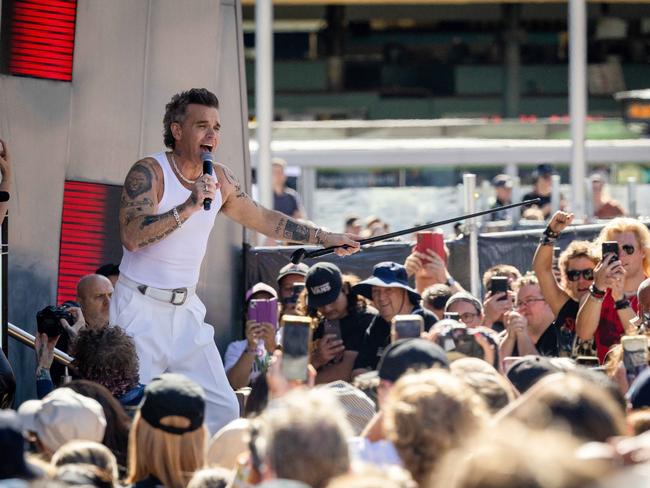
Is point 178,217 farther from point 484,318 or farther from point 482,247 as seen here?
point 482,247

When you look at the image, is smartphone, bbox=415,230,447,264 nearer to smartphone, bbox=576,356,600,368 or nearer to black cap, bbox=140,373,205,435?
smartphone, bbox=576,356,600,368

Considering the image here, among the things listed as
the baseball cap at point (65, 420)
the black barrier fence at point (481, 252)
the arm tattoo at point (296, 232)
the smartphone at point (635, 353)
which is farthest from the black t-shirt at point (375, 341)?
the baseball cap at point (65, 420)

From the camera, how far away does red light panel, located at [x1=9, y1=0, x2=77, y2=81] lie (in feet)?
24.2

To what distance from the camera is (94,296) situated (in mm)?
6738

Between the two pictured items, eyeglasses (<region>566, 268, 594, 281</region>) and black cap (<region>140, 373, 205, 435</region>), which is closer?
black cap (<region>140, 373, 205, 435</region>)

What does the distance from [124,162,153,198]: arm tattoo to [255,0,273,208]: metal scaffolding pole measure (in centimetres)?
684

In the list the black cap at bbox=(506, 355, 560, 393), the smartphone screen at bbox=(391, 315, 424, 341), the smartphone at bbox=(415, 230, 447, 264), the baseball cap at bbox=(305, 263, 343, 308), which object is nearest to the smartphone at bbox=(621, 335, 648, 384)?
the black cap at bbox=(506, 355, 560, 393)

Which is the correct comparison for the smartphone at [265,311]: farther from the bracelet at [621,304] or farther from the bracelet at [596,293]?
the bracelet at [621,304]

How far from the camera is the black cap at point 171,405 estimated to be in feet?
13.4

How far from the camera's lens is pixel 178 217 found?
5844 millimetres

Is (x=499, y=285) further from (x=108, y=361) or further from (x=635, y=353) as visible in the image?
(x=108, y=361)

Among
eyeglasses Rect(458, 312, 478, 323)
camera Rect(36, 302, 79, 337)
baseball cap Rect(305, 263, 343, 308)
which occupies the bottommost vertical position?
camera Rect(36, 302, 79, 337)

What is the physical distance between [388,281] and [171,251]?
4.33 ft

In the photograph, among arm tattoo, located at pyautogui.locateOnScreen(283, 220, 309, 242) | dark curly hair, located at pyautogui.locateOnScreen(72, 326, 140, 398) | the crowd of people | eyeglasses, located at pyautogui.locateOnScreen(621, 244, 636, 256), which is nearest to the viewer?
the crowd of people
